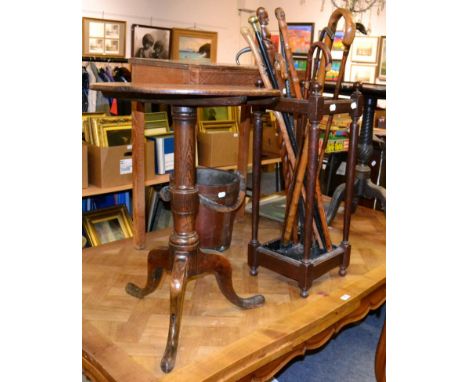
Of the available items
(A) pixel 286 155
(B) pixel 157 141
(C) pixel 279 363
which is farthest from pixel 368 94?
(C) pixel 279 363

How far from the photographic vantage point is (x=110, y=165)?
2.43 meters

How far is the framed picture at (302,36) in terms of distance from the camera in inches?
209

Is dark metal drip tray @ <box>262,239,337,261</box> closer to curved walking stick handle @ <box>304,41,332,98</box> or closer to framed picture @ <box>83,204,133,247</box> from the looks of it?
curved walking stick handle @ <box>304,41,332,98</box>

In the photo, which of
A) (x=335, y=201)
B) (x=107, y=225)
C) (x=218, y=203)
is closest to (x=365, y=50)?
(x=335, y=201)

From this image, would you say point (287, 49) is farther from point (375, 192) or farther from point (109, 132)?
point (109, 132)

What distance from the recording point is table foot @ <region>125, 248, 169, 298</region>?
147 cm

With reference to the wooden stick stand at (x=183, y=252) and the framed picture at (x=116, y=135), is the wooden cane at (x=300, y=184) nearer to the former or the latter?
the wooden stick stand at (x=183, y=252)

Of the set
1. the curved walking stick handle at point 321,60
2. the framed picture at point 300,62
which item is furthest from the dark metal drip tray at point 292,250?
the framed picture at point 300,62

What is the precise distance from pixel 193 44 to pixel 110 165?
9.24ft

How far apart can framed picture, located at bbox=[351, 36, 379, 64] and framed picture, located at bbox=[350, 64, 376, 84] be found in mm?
60

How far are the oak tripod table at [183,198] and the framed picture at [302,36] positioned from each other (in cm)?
400
